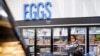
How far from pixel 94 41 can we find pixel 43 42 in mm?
1666

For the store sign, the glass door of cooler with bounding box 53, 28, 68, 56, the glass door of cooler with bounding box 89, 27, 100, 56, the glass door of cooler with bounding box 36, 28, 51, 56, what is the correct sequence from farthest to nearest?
the store sign, the glass door of cooler with bounding box 36, 28, 51, 56, the glass door of cooler with bounding box 53, 28, 68, 56, the glass door of cooler with bounding box 89, 27, 100, 56

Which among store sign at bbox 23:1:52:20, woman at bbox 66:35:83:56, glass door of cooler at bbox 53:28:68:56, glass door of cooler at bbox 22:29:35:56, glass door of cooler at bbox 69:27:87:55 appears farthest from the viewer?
glass door of cooler at bbox 22:29:35:56

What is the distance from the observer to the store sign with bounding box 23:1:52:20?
7.59 metres

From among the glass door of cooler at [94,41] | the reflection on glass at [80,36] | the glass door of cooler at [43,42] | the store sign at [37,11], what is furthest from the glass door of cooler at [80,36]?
the store sign at [37,11]

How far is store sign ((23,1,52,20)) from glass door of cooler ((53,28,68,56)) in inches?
24.5

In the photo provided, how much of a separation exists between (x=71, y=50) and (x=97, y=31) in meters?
0.99

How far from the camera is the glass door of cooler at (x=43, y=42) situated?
294 inches

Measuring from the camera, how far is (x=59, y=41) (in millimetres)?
7320

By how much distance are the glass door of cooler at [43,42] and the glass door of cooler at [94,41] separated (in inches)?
52.4

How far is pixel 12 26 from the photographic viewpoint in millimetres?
335

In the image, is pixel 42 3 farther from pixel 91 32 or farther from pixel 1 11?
pixel 1 11

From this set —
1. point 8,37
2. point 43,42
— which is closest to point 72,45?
point 43,42

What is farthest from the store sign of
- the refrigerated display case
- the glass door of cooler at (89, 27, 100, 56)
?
the refrigerated display case

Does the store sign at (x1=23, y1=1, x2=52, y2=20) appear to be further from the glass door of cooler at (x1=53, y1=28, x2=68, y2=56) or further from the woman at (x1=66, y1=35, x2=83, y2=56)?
the woman at (x1=66, y1=35, x2=83, y2=56)
